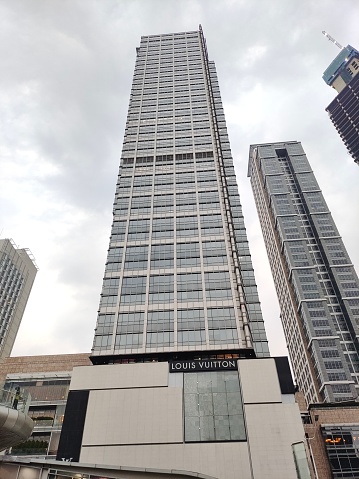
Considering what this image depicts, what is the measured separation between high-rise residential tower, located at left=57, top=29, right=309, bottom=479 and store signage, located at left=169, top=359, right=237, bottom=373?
0.16m

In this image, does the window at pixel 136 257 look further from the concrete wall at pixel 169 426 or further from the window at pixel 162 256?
the concrete wall at pixel 169 426

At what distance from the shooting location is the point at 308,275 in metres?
130

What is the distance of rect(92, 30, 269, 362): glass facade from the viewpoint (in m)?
59.6

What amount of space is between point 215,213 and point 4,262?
8691 centimetres

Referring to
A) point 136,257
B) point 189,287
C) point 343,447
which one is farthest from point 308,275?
point 136,257

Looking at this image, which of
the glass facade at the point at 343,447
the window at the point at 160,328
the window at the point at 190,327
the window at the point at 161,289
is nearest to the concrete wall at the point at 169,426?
the window at the point at 160,328

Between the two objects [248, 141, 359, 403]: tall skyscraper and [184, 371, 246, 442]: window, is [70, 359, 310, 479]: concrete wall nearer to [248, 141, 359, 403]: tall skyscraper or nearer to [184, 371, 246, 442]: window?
[184, 371, 246, 442]: window

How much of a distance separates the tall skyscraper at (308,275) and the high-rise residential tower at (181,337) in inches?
2006

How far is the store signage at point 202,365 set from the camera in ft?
169

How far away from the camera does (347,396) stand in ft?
322

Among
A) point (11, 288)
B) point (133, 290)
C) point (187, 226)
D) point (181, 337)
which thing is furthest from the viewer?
point (11, 288)

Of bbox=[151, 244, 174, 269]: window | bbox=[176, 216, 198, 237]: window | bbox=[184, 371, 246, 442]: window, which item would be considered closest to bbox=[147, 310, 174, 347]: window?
bbox=[184, 371, 246, 442]: window

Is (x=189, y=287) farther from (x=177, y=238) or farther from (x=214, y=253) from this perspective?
(x=177, y=238)

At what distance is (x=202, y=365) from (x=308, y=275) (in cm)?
9009
